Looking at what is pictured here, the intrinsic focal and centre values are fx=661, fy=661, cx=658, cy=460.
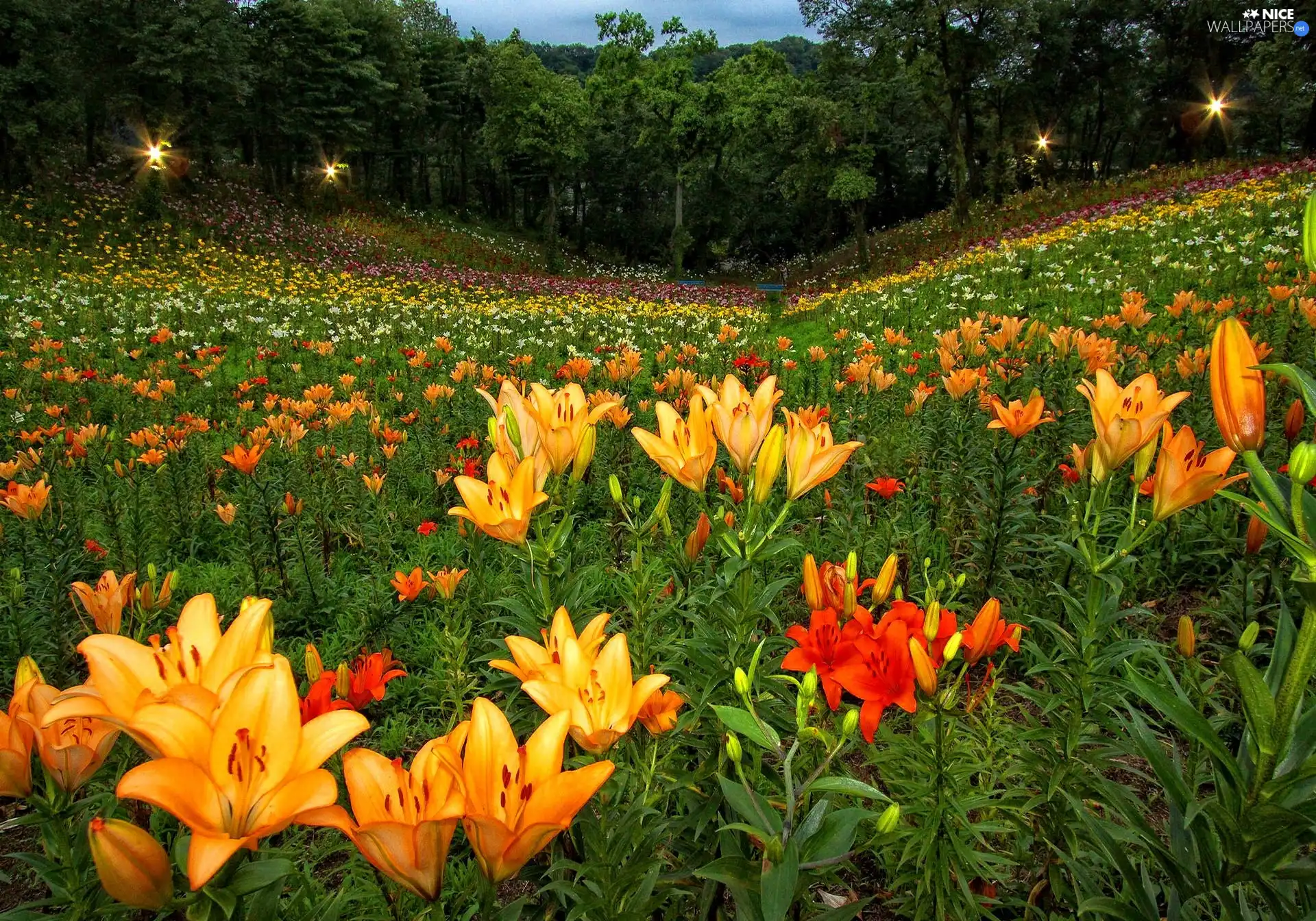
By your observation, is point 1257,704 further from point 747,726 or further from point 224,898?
point 224,898

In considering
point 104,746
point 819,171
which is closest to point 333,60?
point 819,171

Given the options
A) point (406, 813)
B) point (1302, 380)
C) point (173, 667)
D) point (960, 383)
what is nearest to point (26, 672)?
point (173, 667)

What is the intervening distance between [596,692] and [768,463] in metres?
0.55

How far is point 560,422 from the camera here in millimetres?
1484

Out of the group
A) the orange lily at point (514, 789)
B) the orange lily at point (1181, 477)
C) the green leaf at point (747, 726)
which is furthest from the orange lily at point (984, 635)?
the orange lily at point (514, 789)

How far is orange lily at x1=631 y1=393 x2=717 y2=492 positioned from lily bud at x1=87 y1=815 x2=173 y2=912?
974 millimetres

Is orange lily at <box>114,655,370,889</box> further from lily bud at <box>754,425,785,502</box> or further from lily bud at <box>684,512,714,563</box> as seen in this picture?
lily bud at <box>684,512,714,563</box>

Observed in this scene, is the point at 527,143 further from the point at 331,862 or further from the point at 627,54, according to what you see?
the point at 331,862

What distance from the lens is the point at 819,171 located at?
2261 centimetres

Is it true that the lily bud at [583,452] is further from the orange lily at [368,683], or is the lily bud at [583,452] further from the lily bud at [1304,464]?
the lily bud at [1304,464]

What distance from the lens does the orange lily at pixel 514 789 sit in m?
0.76

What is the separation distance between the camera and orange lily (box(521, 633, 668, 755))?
958mm

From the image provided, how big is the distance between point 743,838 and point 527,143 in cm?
3216

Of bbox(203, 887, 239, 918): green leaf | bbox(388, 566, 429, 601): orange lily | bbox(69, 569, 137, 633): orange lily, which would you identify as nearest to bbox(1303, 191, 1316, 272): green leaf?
bbox(203, 887, 239, 918): green leaf
